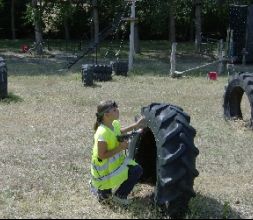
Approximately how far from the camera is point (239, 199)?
19.3 ft

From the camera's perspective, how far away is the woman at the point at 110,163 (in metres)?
5.48

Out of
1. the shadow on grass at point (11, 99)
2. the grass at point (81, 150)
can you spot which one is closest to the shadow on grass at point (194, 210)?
the grass at point (81, 150)

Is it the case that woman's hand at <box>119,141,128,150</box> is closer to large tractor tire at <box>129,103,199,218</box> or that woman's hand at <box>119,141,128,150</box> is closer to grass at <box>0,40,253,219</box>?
large tractor tire at <box>129,103,199,218</box>

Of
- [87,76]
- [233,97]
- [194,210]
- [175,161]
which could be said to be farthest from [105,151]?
[87,76]

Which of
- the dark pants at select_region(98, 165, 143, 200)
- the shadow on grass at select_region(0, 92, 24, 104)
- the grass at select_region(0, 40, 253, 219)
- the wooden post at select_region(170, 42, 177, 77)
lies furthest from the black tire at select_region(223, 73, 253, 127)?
the wooden post at select_region(170, 42, 177, 77)

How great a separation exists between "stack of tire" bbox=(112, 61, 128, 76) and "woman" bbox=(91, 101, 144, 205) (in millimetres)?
11995

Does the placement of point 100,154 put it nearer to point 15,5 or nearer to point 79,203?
point 79,203

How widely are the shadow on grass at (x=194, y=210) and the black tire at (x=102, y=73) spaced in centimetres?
1069

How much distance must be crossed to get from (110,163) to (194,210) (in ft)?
3.04

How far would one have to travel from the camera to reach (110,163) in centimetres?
553

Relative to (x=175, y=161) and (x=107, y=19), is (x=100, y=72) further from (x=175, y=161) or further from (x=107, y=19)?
(x=107, y=19)

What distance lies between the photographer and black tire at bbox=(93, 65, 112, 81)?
16.2 meters

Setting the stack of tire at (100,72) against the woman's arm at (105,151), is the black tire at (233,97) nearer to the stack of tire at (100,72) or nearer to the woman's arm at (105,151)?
the woman's arm at (105,151)

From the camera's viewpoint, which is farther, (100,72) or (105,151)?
(100,72)
